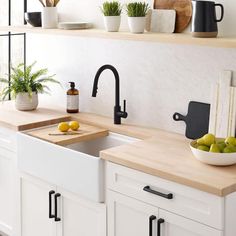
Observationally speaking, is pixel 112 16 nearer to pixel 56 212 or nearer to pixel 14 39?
pixel 56 212

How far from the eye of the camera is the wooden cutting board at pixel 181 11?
128 inches

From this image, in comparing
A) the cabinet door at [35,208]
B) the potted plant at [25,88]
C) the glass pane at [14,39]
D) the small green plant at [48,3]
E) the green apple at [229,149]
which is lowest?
the cabinet door at [35,208]

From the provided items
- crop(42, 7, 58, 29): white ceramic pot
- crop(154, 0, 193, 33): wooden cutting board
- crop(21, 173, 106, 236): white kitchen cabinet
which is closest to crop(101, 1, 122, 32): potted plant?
crop(154, 0, 193, 33): wooden cutting board

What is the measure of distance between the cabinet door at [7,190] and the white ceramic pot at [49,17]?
90 centimetres

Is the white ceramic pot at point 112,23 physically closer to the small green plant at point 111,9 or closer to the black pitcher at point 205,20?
the small green plant at point 111,9

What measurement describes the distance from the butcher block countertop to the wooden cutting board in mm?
637

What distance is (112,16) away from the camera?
3.41 metres

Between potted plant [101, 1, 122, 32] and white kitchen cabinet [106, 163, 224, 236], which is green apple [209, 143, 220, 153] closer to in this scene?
white kitchen cabinet [106, 163, 224, 236]

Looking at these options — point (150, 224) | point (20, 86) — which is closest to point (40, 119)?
point (20, 86)

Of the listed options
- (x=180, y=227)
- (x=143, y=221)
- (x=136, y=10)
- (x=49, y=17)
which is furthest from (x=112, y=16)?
(x=180, y=227)

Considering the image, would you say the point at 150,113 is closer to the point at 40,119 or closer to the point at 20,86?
the point at 40,119

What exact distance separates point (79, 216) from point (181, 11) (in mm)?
1293

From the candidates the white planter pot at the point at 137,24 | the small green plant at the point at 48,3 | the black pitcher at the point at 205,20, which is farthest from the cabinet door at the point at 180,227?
the small green plant at the point at 48,3

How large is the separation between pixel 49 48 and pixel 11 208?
1.22m
